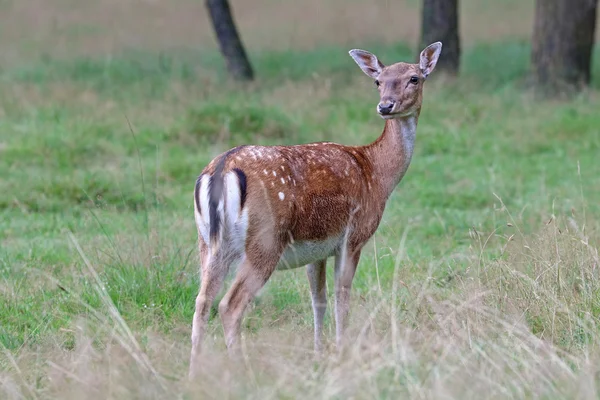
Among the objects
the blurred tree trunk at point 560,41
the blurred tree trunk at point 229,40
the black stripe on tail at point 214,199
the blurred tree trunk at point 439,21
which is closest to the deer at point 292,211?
the black stripe on tail at point 214,199

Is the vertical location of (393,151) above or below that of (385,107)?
below

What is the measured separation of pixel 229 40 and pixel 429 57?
9132 millimetres

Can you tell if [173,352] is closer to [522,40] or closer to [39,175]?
[39,175]

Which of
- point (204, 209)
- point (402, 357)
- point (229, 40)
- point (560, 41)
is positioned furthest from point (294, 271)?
point (229, 40)

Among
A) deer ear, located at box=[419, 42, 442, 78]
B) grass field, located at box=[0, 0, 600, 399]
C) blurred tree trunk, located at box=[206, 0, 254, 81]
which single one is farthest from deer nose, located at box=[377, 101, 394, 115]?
blurred tree trunk, located at box=[206, 0, 254, 81]

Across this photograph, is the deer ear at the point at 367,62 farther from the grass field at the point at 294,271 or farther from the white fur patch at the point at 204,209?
the white fur patch at the point at 204,209

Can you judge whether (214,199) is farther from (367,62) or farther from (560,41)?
(560,41)

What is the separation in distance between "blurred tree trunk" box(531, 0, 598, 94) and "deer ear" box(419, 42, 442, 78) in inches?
310

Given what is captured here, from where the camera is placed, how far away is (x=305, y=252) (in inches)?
218

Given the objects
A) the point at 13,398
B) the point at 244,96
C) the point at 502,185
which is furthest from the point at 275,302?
the point at 244,96

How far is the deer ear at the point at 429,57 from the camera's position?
6523 mm

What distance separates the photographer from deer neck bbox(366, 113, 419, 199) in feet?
20.6

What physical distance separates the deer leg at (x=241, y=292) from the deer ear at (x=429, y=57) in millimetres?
1821

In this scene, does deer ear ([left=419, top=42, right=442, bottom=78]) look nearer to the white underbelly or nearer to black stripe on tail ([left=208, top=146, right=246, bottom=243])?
the white underbelly
